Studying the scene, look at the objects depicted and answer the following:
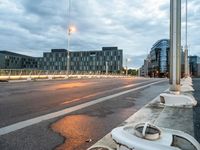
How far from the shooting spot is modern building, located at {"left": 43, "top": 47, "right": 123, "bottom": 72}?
6043 inches

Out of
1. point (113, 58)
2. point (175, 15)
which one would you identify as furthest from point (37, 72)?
point (113, 58)

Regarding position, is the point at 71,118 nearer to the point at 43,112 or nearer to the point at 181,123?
the point at 43,112

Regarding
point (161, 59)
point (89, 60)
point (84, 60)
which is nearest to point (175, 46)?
point (89, 60)

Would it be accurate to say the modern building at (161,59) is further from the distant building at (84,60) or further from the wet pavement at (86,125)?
the wet pavement at (86,125)

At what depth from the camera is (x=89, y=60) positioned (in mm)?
158375

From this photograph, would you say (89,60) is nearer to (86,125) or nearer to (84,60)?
(84,60)

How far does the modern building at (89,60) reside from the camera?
154 meters

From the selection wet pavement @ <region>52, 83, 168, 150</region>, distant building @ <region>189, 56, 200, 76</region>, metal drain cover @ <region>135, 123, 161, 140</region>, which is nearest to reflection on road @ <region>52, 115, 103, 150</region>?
wet pavement @ <region>52, 83, 168, 150</region>

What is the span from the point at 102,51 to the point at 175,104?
146 m

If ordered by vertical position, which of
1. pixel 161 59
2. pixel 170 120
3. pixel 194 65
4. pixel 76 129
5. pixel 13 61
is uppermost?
pixel 161 59

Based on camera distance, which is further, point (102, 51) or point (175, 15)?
point (102, 51)

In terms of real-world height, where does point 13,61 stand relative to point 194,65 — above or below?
above

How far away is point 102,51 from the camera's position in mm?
155875

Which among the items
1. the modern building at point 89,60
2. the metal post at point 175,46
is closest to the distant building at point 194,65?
the modern building at point 89,60
